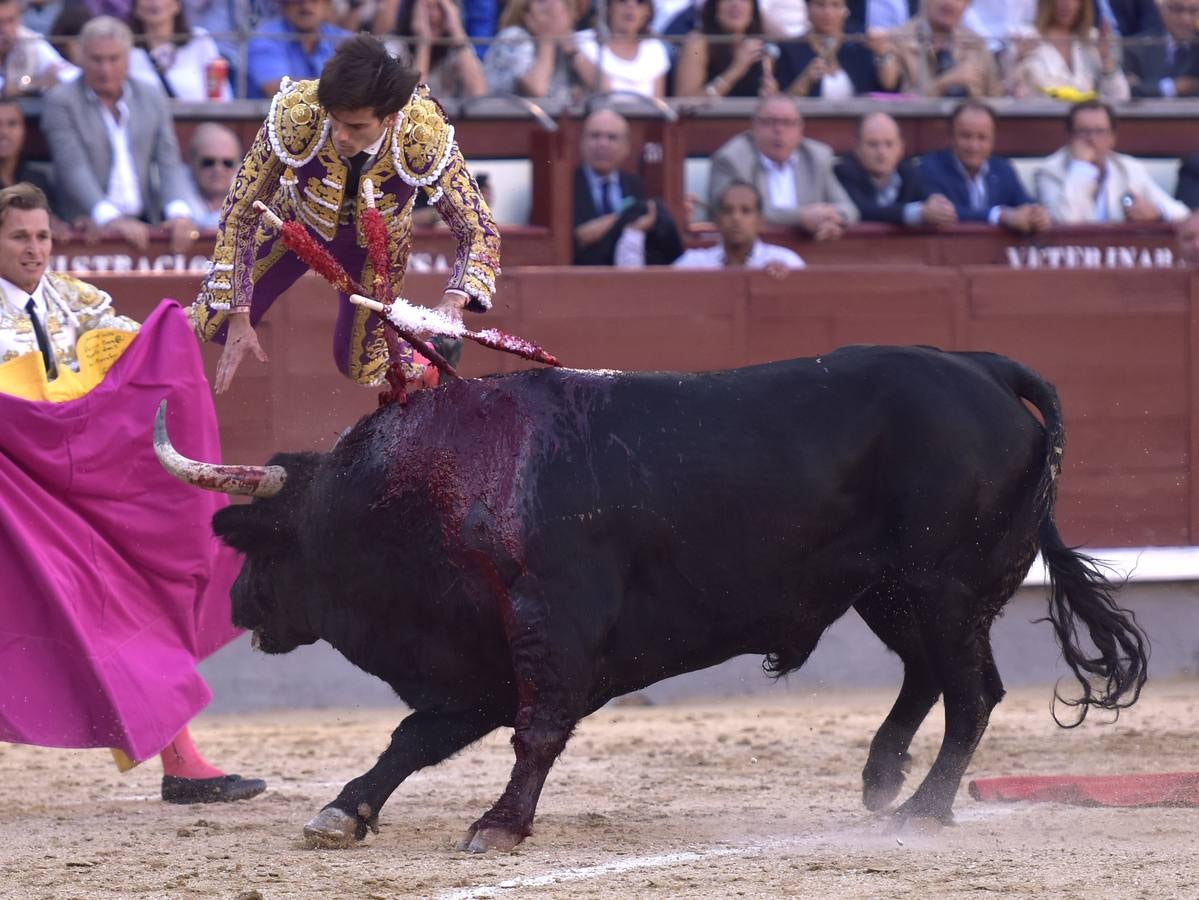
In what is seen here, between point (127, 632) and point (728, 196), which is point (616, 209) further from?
point (127, 632)

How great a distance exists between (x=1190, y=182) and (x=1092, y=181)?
1.67 feet

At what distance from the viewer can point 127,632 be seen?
4.60 meters

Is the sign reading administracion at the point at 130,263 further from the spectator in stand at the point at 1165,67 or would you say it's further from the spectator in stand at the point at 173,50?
the spectator in stand at the point at 1165,67

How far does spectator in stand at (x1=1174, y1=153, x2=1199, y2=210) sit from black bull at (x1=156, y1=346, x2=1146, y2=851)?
4176mm

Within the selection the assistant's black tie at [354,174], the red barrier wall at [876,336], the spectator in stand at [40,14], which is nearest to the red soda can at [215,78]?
the spectator in stand at [40,14]

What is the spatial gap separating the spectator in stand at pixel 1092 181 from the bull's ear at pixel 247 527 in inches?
177

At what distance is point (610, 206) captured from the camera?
7121 mm

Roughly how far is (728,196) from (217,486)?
320cm

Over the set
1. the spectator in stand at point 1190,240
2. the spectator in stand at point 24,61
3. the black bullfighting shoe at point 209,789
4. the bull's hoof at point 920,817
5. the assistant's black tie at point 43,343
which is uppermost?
the spectator in stand at point 24,61

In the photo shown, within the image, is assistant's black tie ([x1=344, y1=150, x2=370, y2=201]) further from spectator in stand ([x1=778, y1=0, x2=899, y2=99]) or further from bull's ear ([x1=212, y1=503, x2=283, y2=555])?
spectator in stand ([x1=778, y1=0, x2=899, y2=99])

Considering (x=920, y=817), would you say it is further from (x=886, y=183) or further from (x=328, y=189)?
(x=886, y=183)

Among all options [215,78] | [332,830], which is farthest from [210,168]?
[332,830]

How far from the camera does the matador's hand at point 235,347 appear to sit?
4340 mm

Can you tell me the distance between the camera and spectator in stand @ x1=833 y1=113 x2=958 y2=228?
7.48 m
